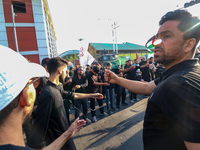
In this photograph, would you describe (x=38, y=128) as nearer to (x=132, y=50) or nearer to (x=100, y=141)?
(x=100, y=141)

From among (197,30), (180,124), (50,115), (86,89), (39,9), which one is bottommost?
(86,89)

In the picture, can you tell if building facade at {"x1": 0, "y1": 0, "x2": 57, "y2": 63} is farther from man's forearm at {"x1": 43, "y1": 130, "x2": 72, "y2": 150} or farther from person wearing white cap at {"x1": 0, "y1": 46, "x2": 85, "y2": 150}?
person wearing white cap at {"x1": 0, "y1": 46, "x2": 85, "y2": 150}

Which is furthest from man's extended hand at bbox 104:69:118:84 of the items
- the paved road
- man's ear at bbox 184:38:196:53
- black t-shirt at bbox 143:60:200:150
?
the paved road

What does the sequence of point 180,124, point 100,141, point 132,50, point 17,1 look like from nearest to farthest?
1. point 180,124
2. point 100,141
3. point 17,1
4. point 132,50

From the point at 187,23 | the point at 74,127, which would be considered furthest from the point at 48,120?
the point at 187,23

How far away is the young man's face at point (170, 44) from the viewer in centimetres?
103

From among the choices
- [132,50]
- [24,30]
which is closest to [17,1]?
[24,30]

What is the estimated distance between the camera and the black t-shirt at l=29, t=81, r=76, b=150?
1467 millimetres

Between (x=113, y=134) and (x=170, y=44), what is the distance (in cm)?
301

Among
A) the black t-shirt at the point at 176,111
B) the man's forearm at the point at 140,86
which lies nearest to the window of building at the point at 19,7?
the man's forearm at the point at 140,86

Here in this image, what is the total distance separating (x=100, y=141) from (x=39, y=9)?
13.1 metres

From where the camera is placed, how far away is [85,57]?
5977 millimetres

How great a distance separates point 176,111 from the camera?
29.9 inches

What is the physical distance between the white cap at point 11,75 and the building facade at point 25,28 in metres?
12.0
